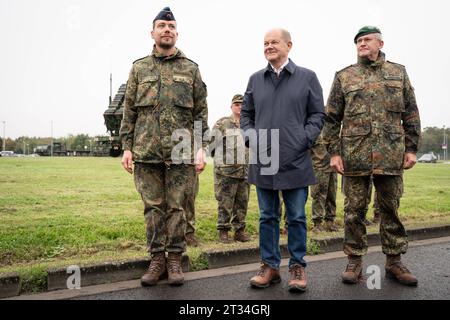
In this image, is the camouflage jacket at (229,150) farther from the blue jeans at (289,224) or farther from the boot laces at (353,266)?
the boot laces at (353,266)

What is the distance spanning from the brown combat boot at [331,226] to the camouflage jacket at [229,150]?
174 cm

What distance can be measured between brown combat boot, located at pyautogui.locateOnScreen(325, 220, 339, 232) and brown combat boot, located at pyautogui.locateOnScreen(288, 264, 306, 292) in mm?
3339

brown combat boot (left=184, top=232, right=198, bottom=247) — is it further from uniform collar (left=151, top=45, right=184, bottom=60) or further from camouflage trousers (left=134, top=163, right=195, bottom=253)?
uniform collar (left=151, top=45, right=184, bottom=60)

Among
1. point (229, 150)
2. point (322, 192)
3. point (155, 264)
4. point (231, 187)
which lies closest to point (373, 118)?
point (155, 264)

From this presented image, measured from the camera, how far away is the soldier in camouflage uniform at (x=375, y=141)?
4.27 meters

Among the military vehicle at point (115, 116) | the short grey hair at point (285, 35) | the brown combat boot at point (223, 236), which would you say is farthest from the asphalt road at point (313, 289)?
the military vehicle at point (115, 116)

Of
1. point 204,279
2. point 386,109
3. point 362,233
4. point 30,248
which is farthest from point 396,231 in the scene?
point 30,248

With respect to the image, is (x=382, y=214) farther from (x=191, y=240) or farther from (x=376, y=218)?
(x=376, y=218)

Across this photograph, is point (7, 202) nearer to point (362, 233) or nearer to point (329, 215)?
point (329, 215)

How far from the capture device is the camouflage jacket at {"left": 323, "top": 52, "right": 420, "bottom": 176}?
4262mm

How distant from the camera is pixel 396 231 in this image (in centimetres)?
439

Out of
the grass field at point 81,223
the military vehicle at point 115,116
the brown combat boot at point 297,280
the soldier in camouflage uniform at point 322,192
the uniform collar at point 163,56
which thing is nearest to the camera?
the brown combat boot at point 297,280
